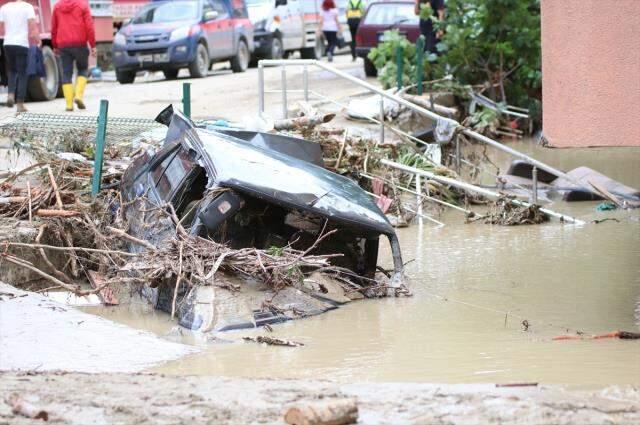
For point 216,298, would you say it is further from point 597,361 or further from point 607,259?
point 607,259

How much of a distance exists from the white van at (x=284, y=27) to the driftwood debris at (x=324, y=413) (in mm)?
25654

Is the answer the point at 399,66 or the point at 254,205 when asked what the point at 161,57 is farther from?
the point at 254,205

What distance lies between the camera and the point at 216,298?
8102 millimetres

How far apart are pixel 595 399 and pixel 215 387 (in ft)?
5.83

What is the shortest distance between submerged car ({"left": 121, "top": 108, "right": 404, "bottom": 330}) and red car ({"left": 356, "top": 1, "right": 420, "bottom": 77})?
627 inches

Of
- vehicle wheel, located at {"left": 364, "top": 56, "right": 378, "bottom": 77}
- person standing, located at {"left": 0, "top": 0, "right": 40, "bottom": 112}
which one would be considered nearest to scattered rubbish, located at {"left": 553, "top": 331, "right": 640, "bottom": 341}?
person standing, located at {"left": 0, "top": 0, "right": 40, "bottom": 112}

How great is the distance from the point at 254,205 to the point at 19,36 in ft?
36.4

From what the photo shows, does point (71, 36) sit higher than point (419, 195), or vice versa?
point (71, 36)

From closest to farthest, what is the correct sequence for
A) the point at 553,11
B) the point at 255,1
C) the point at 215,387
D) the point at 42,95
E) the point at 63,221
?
the point at 215,387 → the point at 553,11 → the point at 63,221 → the point at 42,95 → the point at 255,1

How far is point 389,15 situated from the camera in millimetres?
25891

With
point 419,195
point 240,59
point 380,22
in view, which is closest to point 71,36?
point 419,195

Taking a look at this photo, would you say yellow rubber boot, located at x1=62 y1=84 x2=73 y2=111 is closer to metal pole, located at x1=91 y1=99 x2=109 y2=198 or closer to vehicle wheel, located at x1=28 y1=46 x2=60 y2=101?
vehicle wheel, located at x1=28 y1=46 x2=60 y2=101

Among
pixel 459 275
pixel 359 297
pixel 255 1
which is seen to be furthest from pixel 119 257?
pixel 255 1

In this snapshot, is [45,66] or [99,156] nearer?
[99,156]
